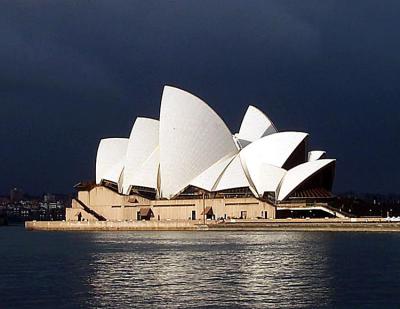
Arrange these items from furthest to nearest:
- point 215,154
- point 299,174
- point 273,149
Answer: point 215,154 → point 273,149 → point 299,174

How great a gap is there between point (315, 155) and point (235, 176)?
7.53 metres

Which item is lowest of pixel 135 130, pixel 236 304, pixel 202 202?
pixel 236 304

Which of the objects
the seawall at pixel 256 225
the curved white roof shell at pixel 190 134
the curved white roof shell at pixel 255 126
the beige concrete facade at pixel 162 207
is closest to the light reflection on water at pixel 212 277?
the seawall at pixel 256 225

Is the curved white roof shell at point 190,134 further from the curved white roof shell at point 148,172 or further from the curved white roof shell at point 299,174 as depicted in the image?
the curved white roof shell at point 299,174

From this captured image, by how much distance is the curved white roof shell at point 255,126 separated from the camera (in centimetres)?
7338

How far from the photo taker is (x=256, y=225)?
216 feet

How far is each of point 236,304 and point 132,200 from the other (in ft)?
187

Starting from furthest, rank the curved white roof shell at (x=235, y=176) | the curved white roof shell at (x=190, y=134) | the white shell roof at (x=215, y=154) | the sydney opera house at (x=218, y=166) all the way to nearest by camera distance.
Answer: the curved white roof shell at (x=235, y=176) → the curved white roof shell at (x=190, y=134) → the sydney opera house at (x=218, y=166) → the white shell roof at (x=215, y=154)

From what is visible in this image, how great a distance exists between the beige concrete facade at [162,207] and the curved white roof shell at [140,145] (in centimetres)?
286

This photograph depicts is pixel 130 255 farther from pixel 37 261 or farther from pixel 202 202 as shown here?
pixel 202 202

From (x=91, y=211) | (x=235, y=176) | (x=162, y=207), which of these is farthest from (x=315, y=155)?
(x=91, y=211)

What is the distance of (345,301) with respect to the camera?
21.3 meters

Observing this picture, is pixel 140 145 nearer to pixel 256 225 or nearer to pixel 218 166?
pixel 218 166

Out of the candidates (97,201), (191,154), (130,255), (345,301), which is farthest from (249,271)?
(97,201)
